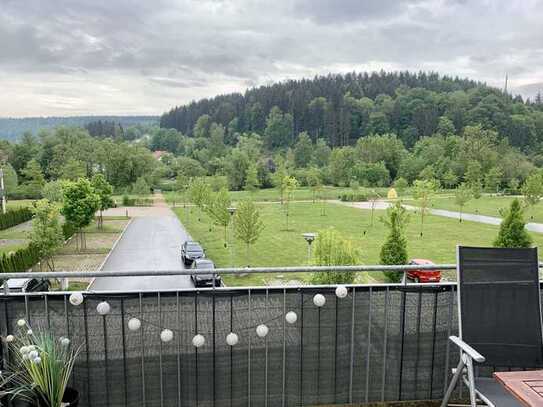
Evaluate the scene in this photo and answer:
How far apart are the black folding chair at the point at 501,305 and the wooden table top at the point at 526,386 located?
38 centimetres

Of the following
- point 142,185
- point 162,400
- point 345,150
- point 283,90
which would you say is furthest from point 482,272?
point 283,90

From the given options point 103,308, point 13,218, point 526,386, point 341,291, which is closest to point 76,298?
point 103,308

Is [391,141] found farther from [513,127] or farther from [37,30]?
[37,30]

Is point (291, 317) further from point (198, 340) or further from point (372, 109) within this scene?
point (372, 109)

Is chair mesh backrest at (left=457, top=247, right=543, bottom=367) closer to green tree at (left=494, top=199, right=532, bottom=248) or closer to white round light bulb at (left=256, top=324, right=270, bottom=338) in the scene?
white round light bulb at (left=256, top=324, right=270, bottom=338)

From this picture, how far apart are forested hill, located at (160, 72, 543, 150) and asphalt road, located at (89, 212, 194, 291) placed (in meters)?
65.3

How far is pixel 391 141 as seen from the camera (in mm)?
66375

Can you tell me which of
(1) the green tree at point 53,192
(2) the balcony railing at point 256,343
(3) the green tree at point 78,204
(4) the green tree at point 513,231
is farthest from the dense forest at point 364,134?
(2) the balcony railing at point 256,343

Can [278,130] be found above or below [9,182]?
above

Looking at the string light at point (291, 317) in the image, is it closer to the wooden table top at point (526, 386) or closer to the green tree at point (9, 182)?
the wooden table top at point (526, 386)

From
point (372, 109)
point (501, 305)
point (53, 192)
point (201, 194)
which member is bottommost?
point (53, 192)

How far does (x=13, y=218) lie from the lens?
27625 millimetres

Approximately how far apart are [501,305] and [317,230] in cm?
2226

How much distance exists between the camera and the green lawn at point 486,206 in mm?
30695
